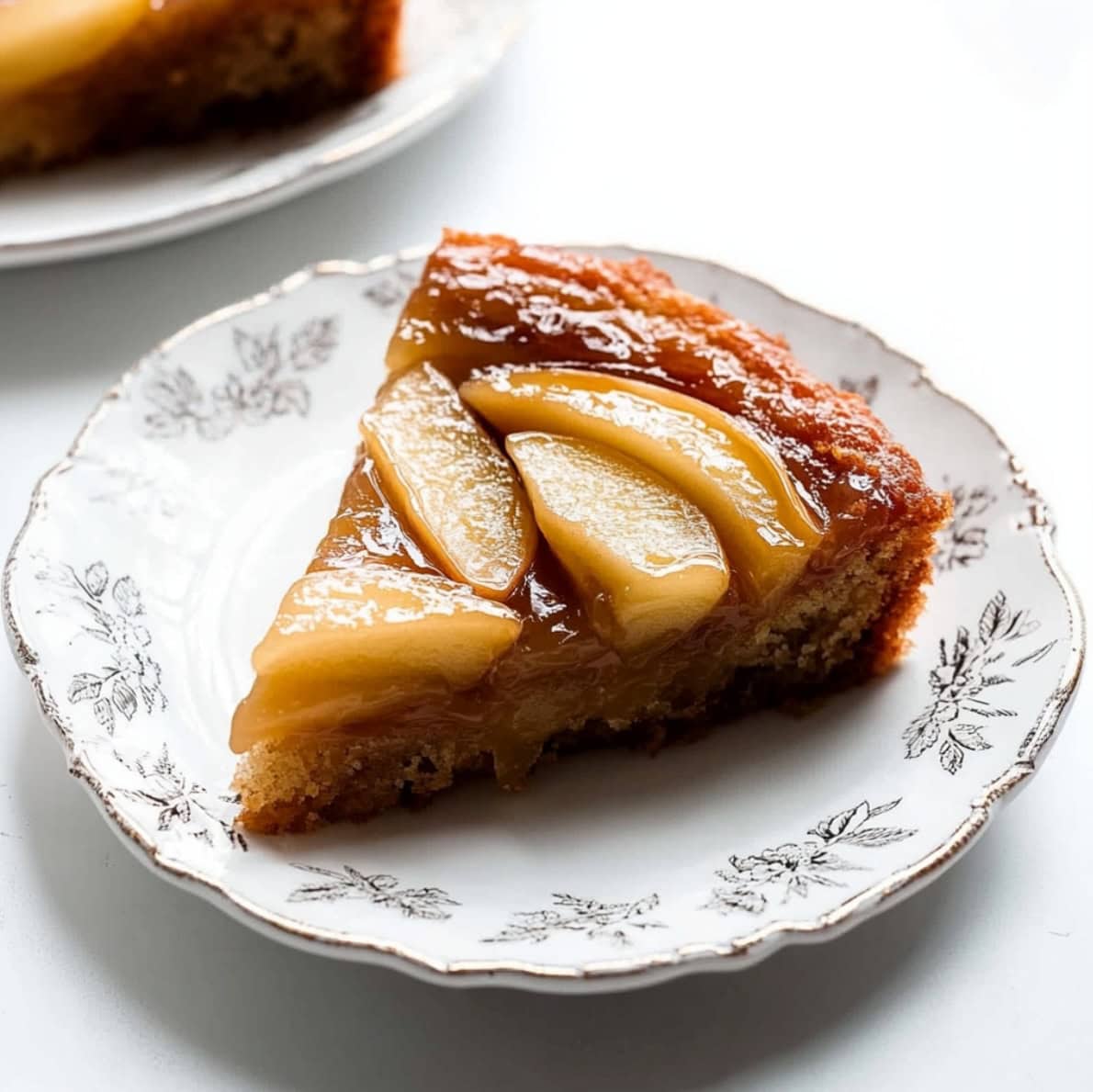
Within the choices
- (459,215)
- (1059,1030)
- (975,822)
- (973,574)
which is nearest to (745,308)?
(973,574)

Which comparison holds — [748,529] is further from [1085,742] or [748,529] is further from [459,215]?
[459,215]

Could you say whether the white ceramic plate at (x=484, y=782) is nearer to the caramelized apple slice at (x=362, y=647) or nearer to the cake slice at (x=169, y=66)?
the caramelized apple slice at (x=362, y=647)

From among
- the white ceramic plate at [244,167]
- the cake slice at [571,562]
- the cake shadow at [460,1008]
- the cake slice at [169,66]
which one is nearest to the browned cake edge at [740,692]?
the cake slice at [571,562]

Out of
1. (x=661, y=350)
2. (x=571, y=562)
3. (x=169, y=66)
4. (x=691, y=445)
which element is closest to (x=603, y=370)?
(x=661, y=350)

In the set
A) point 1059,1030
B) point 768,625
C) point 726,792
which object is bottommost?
point 1059,1030

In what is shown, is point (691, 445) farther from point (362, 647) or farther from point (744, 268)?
point (744, 268)
